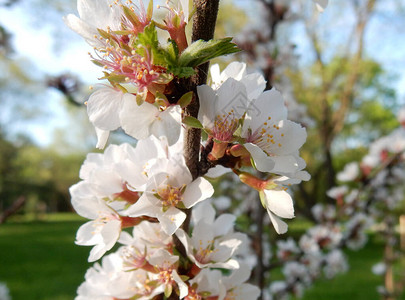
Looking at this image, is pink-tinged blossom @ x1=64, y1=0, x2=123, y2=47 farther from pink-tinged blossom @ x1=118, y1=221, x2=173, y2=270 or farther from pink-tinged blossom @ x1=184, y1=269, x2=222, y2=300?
pink-tinged blossom @ x1=184, y1=269, x2=222, y2=300

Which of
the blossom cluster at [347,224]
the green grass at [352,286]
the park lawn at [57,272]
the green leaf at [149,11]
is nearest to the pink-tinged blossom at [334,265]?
the blossom cluster at [347,224]

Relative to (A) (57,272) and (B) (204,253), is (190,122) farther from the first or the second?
(A) (57,272)

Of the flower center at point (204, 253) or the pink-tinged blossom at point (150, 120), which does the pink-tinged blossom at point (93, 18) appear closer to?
the pink-tinged blossom at point (150, 120)

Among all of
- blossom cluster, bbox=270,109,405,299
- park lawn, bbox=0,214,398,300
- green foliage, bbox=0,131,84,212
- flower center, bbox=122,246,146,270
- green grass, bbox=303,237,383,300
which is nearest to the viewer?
flower center, bbox=122,246,146,270

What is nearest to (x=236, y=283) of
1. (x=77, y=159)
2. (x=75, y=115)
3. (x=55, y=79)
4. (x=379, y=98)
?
(x=55, y=79)

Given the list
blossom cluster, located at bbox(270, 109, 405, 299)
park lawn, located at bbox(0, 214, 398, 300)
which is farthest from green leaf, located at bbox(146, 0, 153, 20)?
park lawn, located at bbox(0, 214, 398, 300)

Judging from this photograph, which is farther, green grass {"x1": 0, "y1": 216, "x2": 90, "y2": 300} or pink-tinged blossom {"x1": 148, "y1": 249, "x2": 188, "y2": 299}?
green grass {"x1": 0, "y1": 216, "x2": 90, "y2": 300}

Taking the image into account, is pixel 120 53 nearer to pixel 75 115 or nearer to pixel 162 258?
pixel 162 258

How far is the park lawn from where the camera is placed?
5.50 m

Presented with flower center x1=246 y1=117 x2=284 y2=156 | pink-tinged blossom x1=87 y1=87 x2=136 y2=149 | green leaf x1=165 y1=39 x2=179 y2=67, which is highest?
green leaf x1=165 y1=39 x2=179 y2=67

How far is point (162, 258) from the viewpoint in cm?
70

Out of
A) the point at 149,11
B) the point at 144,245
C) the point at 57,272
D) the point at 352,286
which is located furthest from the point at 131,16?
the point at 57,272

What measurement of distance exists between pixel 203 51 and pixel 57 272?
7.33 metres

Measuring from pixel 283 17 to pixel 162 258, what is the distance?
2.39 meters
